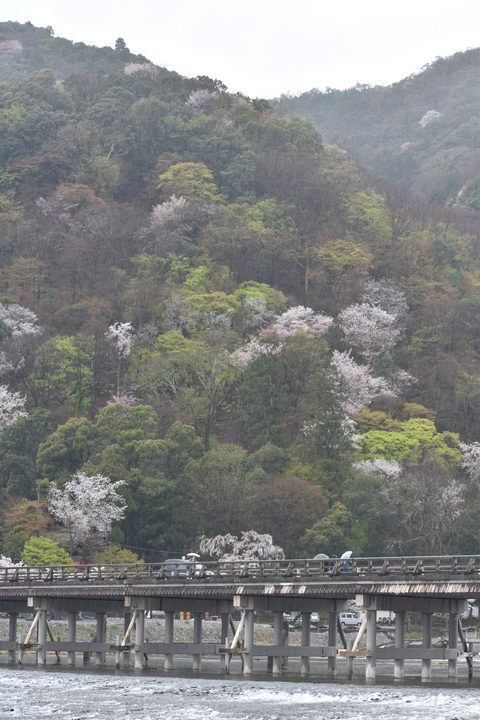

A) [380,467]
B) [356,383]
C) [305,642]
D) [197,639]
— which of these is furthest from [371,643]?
[356,383]

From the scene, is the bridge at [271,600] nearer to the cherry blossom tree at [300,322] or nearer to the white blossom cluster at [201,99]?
the cherry blossom tree at [300,322]

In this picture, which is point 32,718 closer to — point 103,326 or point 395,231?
point 103,326

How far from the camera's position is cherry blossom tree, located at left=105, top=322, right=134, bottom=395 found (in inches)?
4982

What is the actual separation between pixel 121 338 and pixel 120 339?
13 cm

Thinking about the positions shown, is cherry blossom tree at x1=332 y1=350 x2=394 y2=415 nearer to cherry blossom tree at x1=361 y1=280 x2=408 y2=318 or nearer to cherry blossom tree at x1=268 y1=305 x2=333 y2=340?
cherry blossom tree at x1=268 y1=305 x2=333 y2=340

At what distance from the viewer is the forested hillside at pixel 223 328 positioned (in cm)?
10350

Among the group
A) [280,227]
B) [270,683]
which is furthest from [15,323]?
[270,683]

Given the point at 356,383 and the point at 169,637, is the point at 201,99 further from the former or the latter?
the point at 169,637

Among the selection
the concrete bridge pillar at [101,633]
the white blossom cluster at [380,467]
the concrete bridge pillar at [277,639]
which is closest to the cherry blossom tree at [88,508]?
the white blossom cluster at [380,467]

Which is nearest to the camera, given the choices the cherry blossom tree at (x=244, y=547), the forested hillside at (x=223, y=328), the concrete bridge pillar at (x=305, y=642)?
the concrete bridge pillar at (x=305, y=642)

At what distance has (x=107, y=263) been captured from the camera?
5674 inches

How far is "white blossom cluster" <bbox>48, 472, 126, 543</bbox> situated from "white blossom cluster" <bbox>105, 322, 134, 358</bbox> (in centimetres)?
2438

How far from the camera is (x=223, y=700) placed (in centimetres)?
4984

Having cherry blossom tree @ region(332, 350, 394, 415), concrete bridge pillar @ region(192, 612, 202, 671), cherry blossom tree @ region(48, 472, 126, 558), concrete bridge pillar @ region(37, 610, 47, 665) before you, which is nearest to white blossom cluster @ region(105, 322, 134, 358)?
cherry blossom tree @ region(332, 350, 394, 415)
